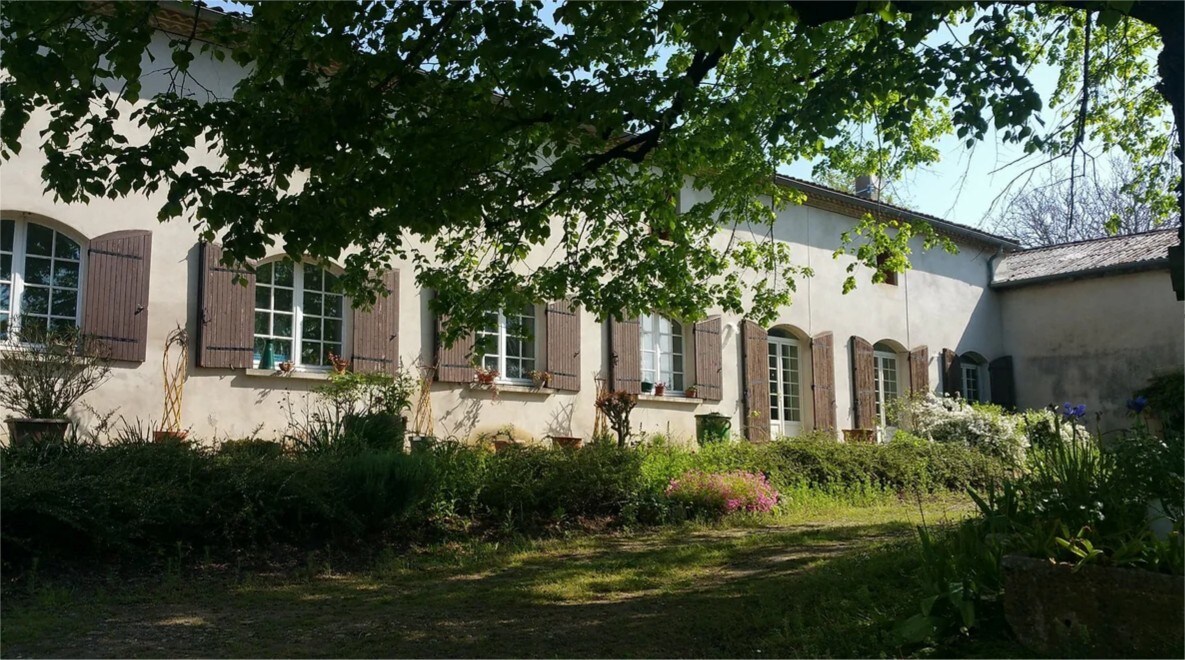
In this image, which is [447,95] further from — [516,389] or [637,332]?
[637,332]

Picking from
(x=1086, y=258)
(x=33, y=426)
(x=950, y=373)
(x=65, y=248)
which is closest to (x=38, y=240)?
(x=65, y=248)

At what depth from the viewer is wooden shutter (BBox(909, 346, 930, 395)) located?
58.5 ft

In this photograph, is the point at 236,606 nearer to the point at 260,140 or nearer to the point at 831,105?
the point at 260,140

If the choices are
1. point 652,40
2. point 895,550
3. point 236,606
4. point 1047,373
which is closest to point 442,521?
point 236,606

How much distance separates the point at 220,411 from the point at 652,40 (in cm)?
680

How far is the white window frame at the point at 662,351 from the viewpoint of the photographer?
14.1 m

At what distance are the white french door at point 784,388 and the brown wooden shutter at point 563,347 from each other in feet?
14.3

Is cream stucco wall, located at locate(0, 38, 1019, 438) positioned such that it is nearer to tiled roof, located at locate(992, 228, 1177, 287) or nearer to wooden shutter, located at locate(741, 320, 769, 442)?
wooden shutter, located at locate(741, 320, 769, 442)

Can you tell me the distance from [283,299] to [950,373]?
1328 cm

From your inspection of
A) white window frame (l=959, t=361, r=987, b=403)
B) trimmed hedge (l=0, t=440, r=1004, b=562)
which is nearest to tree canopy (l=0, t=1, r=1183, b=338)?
trimmed hedge (l=0, t=440, r=1004, b=562)

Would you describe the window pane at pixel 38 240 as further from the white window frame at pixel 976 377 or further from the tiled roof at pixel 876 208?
the white window frame at pixel 976 377

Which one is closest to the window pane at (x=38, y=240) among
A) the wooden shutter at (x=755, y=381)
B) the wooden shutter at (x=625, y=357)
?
the wooden shutter at (x=625, y=357)

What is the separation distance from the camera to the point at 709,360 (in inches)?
569

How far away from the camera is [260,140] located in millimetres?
5039
